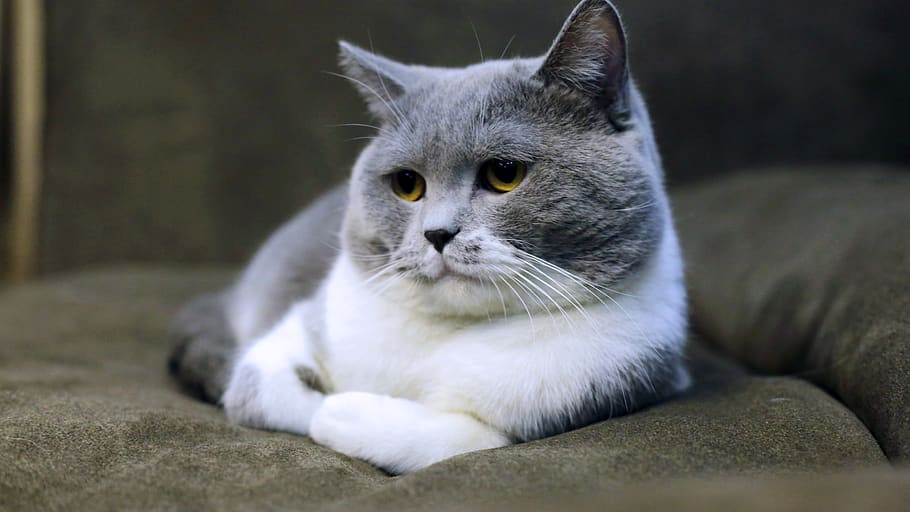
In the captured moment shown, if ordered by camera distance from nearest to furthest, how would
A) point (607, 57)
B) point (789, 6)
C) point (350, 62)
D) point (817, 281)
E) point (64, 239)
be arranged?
point (607, 57) → point (350, 62) → point (817, 281) → point (789, 6) → point (64, 239)

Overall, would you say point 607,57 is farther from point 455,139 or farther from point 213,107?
point 213,107

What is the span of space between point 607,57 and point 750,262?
1.00m

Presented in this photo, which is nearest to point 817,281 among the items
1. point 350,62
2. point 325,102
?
point 350,62

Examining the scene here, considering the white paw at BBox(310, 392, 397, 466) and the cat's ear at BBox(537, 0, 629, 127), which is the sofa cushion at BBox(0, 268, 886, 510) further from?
the cat's ear at BBox(537, 0, 629, 127)

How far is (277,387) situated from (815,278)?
3.56 feet

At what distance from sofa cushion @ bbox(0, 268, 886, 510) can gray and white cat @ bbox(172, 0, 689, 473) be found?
6cm

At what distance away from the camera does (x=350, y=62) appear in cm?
130

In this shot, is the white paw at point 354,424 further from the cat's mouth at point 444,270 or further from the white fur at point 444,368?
the cat's mouth at point 444,270

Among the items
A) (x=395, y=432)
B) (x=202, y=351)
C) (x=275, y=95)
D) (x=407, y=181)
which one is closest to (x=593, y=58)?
(x=407, y=181)

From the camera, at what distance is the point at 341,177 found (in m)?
2.60

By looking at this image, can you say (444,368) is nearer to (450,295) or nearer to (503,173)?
(450,295)

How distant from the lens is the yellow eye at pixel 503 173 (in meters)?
1.12

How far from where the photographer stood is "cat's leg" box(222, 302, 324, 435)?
1231 millimetres

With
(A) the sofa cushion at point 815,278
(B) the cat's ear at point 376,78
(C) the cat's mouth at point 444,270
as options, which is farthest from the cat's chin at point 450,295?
(A) the sofa cushion at point 815,278
